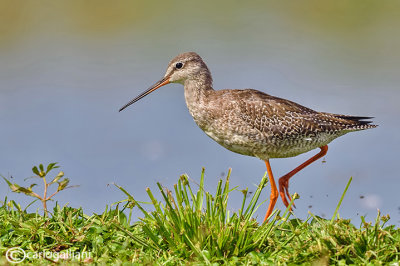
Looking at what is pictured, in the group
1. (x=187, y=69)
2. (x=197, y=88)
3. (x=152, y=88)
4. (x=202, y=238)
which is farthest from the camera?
(x=152, y=88)

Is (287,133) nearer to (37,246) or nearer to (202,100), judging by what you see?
(202,100)

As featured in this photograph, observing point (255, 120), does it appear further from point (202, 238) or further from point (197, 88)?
point (202, 238)

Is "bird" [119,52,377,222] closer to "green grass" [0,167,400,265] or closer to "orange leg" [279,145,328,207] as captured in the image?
"orange leg" [279,145,328,207]

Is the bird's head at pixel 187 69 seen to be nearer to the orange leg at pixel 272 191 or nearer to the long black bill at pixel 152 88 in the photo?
the long black bill at pixel 152 88

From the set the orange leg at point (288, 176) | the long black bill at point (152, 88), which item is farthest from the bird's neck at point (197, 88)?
the orange leg at point (288, 176)

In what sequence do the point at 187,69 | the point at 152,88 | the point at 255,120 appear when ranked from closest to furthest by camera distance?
the point at 255,120 → the point at 187,69 → the point at 152,88

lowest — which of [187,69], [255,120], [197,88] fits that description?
[255,120]

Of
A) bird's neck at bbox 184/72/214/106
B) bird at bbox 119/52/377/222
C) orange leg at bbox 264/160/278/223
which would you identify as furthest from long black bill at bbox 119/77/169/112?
orange leg at bbox 264/160/278/223

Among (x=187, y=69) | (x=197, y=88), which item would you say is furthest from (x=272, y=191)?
(x=187, y=69)

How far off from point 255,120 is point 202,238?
282 cm

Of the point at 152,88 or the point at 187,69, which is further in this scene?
the point at 152,88

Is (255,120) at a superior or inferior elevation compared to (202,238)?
superior

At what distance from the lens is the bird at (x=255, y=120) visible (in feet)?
29.1

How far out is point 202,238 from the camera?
6672 millimetres
